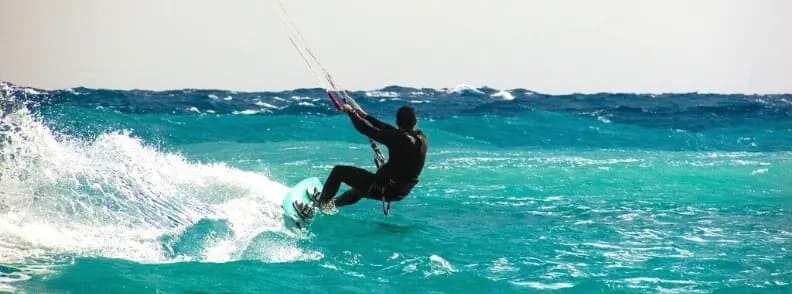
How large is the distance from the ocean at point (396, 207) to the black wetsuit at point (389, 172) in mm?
270

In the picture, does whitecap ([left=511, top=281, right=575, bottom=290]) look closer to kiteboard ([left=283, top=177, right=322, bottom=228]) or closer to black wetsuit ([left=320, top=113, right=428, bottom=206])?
black wetsuit ([left=320, top=113, right=428, bottom=206])

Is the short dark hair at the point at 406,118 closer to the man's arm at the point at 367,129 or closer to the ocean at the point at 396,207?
the man's arm at the point at 367,129

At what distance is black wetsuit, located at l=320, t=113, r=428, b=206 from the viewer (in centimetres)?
387

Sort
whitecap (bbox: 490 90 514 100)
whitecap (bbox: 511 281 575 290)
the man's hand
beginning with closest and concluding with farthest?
1. whitecap (bbox: 511 281 575 290)
2. the man's hand
3. whitecap (bbox: 490 90 514 100)

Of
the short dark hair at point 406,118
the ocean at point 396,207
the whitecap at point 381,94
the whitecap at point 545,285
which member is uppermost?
the whitecap at point 381,94

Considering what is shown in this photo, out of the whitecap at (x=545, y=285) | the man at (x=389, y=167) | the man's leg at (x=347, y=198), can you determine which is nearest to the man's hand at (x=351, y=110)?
the man at (x=389, y=167)

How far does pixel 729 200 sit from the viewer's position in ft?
19.8

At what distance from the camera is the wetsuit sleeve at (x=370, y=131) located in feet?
12.2

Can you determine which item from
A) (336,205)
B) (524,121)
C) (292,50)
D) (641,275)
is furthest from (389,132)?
(524,121)

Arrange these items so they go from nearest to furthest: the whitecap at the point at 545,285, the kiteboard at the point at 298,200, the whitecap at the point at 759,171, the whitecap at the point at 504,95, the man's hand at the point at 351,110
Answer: the whitecap at the point at 545,285, the man's hand at the point at 351,110, the kiteboard at the point at 298,200, the whitecap at the point at 759,171, the whitecap at the point at 504,95

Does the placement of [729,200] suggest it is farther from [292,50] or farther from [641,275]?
[292,50]

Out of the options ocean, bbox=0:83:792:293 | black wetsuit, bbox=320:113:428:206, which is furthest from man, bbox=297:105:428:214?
ocean, bbox=0:83:792:293

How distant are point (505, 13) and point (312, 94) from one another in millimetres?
2434

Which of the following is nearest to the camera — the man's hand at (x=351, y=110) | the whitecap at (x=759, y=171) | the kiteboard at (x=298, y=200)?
the man's hand at (x=351, y=110)
